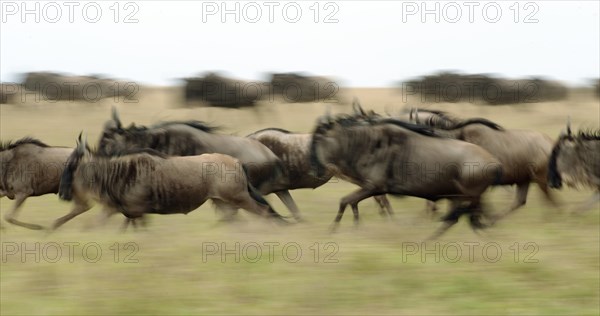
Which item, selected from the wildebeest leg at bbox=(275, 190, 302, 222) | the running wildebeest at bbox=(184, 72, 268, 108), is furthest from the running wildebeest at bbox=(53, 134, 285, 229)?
the running wildebeest at bbox=(184, 72, 268, 108)

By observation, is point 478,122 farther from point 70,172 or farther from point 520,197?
point 70,172

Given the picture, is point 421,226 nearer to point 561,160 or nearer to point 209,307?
point 561,160

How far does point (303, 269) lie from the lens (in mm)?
6445

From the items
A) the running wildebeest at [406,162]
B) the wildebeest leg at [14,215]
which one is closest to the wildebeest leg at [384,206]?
the running wildebeest at [406,162]

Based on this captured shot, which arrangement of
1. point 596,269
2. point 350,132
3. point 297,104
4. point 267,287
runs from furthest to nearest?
point 297,104, point 350,132, point 596,269, point 267,287

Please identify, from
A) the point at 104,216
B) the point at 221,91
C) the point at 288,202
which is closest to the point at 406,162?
the point at 288,202

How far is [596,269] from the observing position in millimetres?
6758

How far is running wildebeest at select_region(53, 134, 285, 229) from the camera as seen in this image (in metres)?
8.13

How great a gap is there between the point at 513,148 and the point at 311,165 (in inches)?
101

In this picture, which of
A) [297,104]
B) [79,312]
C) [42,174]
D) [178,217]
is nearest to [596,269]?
[79,312]

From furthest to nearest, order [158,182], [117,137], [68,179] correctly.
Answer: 1. [117,137]
2. [68,179]
3. [158,182]

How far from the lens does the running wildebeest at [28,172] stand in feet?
33.4

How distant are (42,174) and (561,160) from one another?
6.12m

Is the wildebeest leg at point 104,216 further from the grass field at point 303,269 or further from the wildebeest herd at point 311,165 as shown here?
the grass field at point 303,269
